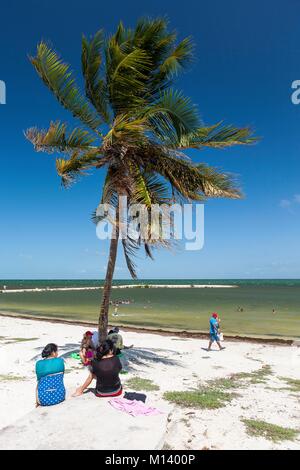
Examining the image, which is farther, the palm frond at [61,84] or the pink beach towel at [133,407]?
the palm frond at [61,84]

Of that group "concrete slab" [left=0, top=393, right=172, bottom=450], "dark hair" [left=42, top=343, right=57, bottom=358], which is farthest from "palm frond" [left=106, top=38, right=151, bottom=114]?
"concrete slab" [left=0, top=393, right=172, bottom=450]

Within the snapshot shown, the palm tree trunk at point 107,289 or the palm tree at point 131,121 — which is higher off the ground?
the palm tree at point 131,121

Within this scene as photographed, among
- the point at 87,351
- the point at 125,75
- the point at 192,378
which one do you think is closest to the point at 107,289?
the point at 87,351

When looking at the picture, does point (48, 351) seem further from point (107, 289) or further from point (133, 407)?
point (107, 289)

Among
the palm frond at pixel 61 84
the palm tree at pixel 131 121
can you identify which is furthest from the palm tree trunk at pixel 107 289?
the palm frond at pixel 61 84

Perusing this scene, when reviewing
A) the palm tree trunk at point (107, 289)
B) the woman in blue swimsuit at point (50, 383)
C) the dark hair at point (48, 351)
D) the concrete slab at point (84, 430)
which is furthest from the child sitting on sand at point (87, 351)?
the concrete slab at point (84, 430)

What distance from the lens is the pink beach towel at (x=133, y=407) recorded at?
5441mm

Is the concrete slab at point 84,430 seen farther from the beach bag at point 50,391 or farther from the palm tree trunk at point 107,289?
the palm tree trunk at point 107,289

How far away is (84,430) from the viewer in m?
4.84

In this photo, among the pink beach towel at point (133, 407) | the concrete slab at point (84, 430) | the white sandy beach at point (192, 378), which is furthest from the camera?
the white sandy beach at point (192, 378)

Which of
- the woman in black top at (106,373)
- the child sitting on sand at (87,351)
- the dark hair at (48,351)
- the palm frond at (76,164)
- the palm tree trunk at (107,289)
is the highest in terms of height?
the palm frond at (76,164)

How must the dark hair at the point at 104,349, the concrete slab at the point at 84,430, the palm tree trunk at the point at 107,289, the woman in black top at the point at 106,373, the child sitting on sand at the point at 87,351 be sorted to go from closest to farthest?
the concrete slab at the point at 84,430 → the woman in black top at the point at 106,373 → the dark hair at the point at 104,349 → the child sitting on sand at the point at 87,351 → the palm tree trunk at the point at 107,289

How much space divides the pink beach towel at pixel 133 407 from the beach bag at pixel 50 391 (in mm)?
923

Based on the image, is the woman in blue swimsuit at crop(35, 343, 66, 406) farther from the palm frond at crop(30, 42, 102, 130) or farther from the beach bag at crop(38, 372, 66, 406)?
the palm frond at crop(30, 42, 102, 130)
